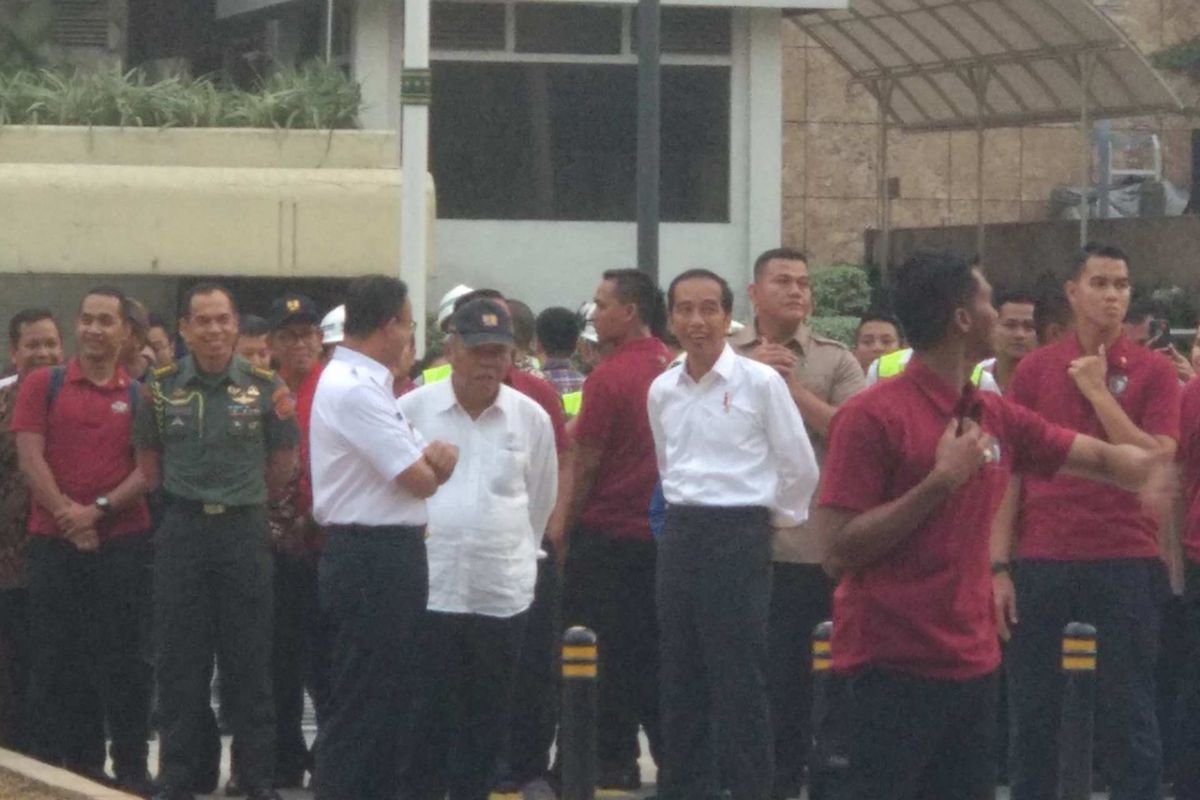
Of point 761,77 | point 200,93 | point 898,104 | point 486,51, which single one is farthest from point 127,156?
point 898,104

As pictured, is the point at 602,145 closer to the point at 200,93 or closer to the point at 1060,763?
the point at 200,93

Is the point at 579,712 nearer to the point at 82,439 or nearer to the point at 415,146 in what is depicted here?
the point at 82,439

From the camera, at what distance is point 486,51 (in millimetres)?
23047

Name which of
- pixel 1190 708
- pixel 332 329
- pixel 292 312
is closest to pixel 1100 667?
pixel 1190 708

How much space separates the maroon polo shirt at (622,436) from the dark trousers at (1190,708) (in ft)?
7.39

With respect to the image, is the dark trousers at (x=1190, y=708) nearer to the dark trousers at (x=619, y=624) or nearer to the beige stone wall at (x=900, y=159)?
the dark trousers at (x=619, y=624)

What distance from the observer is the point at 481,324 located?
29.1 feet

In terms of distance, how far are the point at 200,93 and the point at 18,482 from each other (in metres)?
9.51

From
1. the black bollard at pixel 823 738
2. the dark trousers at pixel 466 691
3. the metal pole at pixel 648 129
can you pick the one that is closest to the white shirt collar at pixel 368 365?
the dark trousers at pixel 466 691

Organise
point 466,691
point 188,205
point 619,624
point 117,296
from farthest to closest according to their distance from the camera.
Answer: point 188,205 → point 619,624 → point 117,296 → point 466,691

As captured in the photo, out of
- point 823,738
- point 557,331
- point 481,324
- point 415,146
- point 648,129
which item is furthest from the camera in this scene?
point 415,146

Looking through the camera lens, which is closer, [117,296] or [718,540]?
[718,540]

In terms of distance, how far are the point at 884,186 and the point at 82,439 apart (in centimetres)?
1828

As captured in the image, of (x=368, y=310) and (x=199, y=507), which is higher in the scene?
(x=368, y=310)
